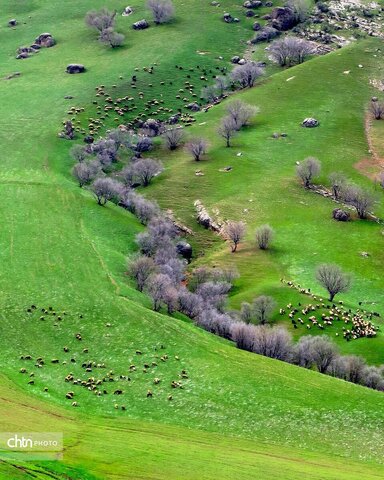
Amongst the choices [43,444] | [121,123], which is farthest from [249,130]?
[43,444]

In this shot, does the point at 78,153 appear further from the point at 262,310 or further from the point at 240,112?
the point at 262,310

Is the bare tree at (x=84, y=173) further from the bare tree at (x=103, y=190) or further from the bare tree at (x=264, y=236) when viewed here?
the bare tree at (x=264, y=236)

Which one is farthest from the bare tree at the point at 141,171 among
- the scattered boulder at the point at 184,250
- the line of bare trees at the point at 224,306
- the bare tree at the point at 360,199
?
the bare tree at the point at 360,199

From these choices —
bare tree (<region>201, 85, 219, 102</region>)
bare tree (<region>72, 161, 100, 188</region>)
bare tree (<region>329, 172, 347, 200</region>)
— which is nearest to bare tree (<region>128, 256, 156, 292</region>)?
bare tree (<region>72, 161, 100, 188</region>)

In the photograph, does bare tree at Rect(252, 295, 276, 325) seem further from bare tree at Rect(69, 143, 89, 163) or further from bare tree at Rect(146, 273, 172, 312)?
bare tree at Rect(69, 143, 89, 163)

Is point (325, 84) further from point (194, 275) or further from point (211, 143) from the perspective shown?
point (194, 275)

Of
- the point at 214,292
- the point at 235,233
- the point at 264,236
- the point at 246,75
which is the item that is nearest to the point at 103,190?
the point at 235,233

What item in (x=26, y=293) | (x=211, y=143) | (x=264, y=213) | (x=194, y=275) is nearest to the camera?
(x=26, y=293)
